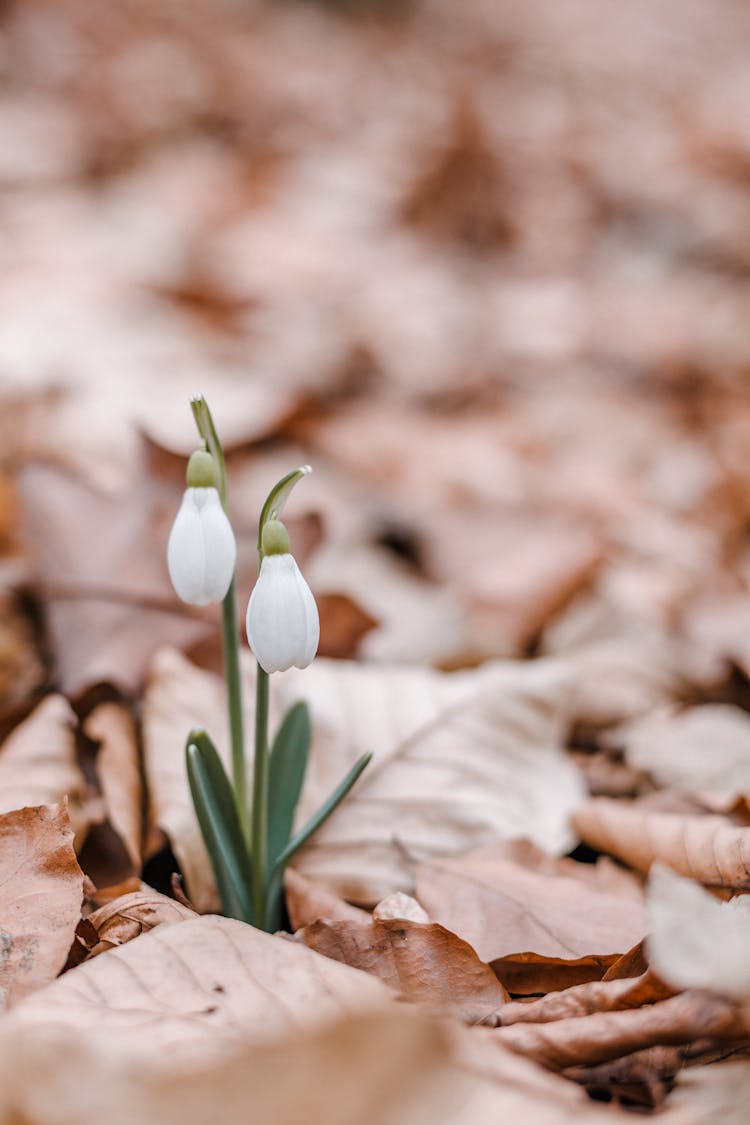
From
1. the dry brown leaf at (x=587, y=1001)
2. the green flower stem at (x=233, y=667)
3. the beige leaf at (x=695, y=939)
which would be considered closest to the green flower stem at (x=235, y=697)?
the green flower stem at (x=233, y=667)

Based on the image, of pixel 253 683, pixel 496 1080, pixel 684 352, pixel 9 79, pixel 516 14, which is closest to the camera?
pixel 496 1080

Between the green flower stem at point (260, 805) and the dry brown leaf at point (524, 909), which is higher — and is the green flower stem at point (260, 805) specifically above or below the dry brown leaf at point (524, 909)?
above

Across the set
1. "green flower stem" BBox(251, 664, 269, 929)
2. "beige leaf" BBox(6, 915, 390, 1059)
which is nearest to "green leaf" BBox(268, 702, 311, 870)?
"green flower stem" BBox(251, 664, 269, 929)

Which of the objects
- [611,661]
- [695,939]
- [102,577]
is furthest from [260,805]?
[611,661]

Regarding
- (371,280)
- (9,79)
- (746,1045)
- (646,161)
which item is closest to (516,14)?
(646,161)

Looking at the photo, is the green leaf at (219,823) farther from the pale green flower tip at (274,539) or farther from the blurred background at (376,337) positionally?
the blurred background at (376,337)

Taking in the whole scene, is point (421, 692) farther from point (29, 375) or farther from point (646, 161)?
point (646, 161)
